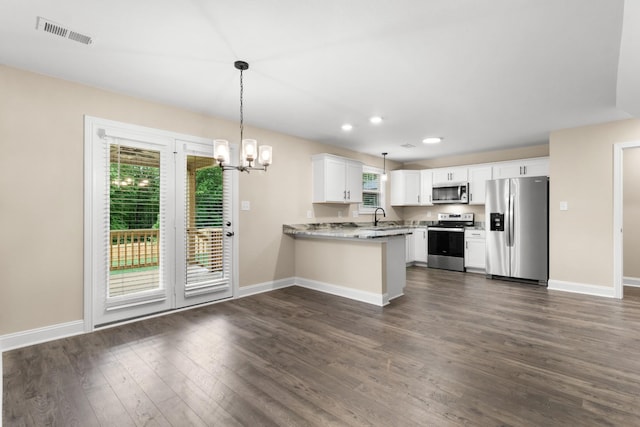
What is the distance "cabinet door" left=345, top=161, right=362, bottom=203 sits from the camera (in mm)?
5797

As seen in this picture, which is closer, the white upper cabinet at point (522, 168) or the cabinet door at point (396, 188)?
the white upper cabinet at point (522, 168)

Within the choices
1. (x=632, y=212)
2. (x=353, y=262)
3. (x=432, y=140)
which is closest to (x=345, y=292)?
(x=353, y=262)

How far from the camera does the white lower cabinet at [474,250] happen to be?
19.8 ft

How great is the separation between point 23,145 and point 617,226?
7.03m

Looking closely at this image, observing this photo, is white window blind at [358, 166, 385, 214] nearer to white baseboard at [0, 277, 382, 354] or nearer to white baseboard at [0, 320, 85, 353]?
white baseboard at [0, 277, 382, 354]

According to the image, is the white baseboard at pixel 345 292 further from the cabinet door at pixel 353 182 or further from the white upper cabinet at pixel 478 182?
the white upper cabinet at pixel 478 182

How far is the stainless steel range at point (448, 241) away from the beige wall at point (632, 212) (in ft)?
7.84

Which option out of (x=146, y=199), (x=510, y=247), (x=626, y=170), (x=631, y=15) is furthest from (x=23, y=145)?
(x=626, y=170)

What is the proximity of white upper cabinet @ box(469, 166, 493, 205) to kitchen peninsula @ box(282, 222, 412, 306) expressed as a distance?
269cm

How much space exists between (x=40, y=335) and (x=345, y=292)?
3350 millimetres

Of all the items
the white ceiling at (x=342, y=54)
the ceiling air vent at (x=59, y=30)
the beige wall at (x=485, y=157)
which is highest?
the white ceiling at (x=342, y=54)

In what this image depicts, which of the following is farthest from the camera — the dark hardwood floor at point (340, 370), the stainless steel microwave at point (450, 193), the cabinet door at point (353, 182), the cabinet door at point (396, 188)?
the cabinet door at point (396, 188)

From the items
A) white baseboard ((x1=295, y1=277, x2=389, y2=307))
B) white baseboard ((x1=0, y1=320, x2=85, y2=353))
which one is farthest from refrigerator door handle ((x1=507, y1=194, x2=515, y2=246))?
white baseboard ((x1=0, y1=320, x2=85, y2=353))

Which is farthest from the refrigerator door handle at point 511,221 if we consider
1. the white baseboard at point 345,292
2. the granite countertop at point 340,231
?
the white baseboard at point 345,292
